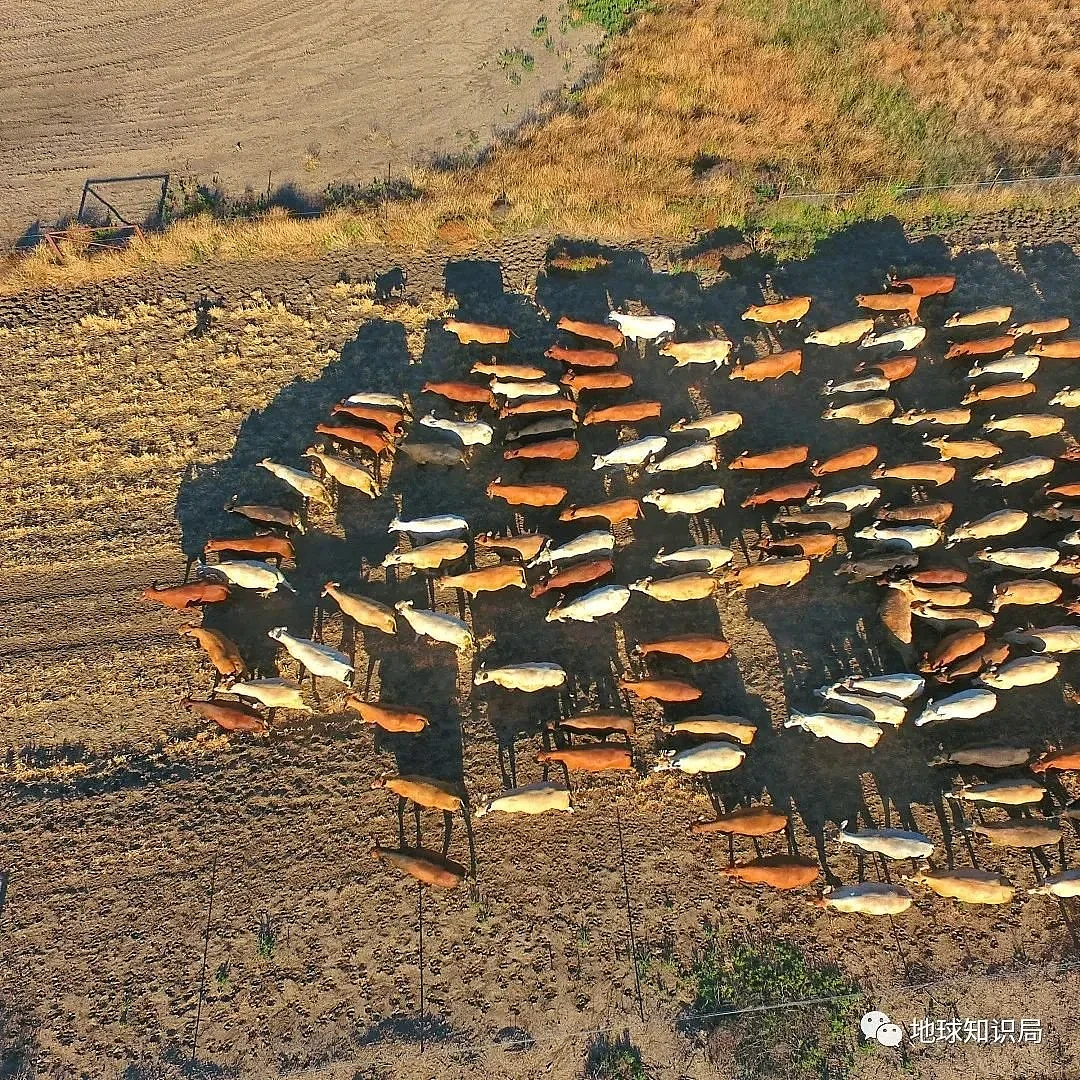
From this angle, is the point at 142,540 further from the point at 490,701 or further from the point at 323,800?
the point at 490,701

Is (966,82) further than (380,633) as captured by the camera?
Yes

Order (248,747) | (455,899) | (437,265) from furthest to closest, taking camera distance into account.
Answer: (437,265)
(248,747)
(455,899)

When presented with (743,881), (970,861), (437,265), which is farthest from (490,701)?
(437,265)

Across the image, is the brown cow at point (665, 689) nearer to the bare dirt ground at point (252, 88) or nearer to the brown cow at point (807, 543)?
the brown cow at point (807, 543)

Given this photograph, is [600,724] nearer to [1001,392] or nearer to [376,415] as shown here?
[376,415]

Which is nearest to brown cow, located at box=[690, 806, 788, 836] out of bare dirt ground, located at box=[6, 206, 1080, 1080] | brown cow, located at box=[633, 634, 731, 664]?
bare dirt ground, located at box=[6, 206, 1080, 1080]

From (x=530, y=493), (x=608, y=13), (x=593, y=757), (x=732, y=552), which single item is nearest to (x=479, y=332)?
(x=530, y=493)
